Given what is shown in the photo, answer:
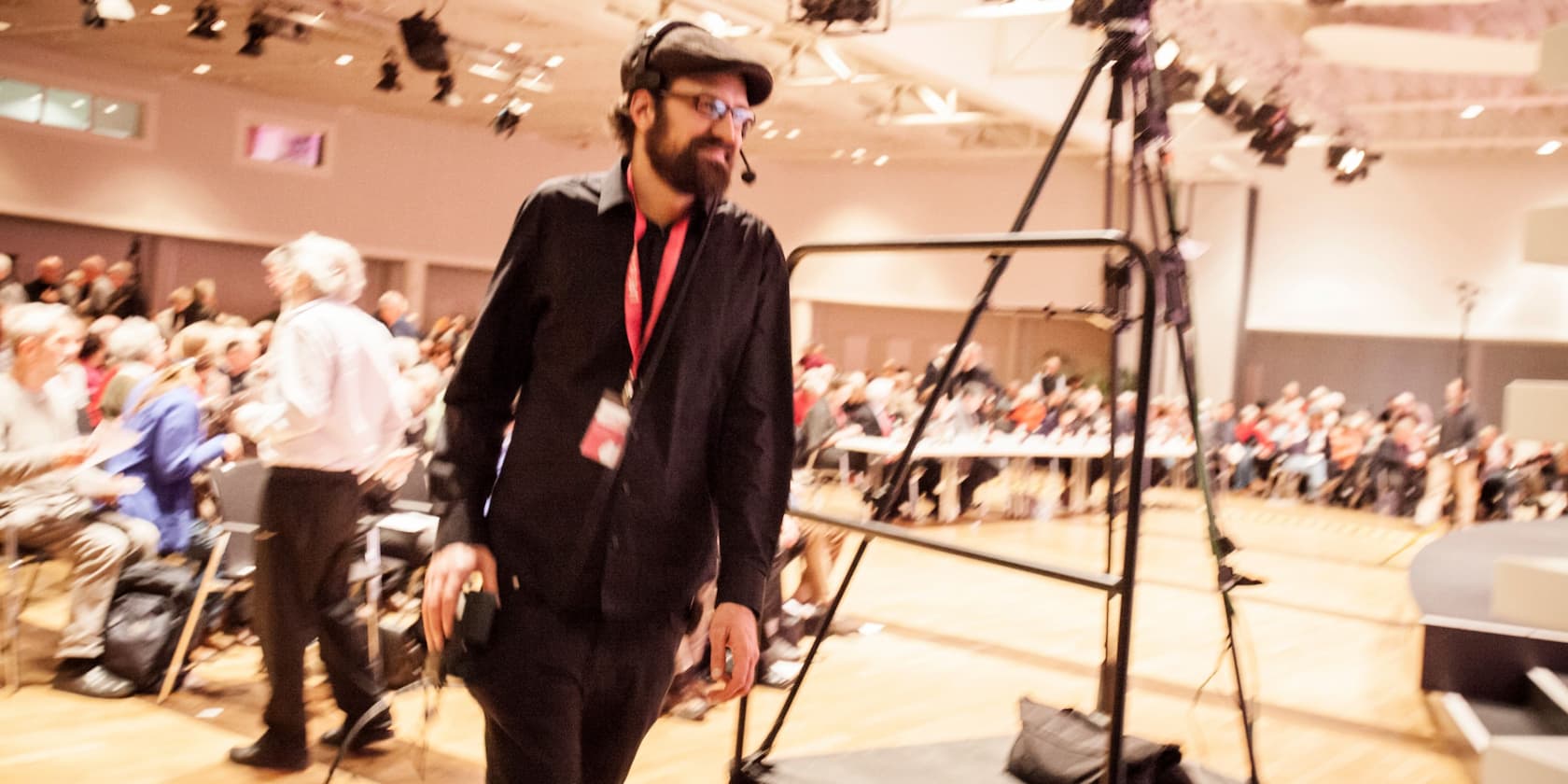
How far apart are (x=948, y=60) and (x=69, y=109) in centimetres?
918

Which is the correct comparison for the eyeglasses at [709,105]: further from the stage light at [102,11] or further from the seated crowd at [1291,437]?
the stage light at [102,11]

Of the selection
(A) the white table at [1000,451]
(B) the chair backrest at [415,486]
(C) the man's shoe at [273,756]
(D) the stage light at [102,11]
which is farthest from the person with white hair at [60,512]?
(A) the white table at [1000,451]

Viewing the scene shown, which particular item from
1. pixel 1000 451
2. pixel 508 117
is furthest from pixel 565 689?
pixel 508 117

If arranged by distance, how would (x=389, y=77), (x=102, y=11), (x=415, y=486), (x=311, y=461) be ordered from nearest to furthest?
(x=311, y=461), (x=415, y=486), (x=102, y=11), (x=389, y=77)

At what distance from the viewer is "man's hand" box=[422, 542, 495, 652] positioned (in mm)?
1601

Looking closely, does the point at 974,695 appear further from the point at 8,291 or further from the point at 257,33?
the point at 8,291

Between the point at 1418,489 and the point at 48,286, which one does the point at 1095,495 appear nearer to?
the point at 1418,489

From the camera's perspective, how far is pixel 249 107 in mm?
14508

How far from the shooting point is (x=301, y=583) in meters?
3.59

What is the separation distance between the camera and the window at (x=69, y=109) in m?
12.8

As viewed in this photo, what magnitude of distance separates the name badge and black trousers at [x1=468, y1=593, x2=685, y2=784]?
0.69 ft

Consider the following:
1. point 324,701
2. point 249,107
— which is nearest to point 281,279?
point 324,701

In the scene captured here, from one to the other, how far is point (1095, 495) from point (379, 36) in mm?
8576

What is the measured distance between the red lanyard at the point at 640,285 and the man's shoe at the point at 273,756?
2612 millimetres
